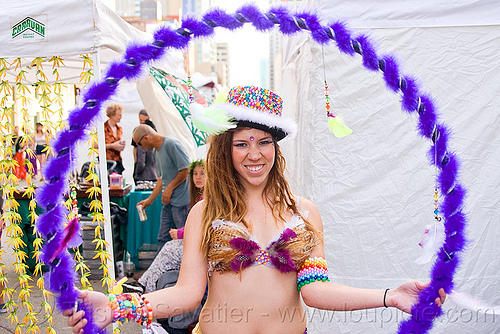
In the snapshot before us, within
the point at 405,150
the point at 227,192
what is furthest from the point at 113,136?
the point at 227,192

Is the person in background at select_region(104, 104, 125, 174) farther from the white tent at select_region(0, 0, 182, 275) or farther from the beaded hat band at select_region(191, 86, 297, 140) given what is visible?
the beaded hat band at select_region(191, 86, 297, 140)

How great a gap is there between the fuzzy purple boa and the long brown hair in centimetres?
45

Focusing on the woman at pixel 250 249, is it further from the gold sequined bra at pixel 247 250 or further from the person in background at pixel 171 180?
the person in background at pixel 171 180

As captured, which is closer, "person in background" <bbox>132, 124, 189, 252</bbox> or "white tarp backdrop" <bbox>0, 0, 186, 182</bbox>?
"white tarp backdrop" <bbox>0, 0, 186, 182</bbox>

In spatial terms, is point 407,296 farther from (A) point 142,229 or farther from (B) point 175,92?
(A) point 142,229

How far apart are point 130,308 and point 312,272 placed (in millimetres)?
736

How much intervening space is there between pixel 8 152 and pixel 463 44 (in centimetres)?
355

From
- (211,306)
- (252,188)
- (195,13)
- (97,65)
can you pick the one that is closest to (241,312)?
(211,306)

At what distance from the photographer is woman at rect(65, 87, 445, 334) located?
189cm

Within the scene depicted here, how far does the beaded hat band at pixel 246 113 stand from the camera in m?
1.91

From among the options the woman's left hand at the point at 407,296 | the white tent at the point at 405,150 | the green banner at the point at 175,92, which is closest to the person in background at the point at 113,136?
the green banner at the point at 175,92

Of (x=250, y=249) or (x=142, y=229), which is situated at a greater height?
(x=250, y=249)

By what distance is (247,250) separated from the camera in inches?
74.5

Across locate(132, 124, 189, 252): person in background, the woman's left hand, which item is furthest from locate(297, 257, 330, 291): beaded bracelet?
locate(132, 124, 189, 252): person in background
